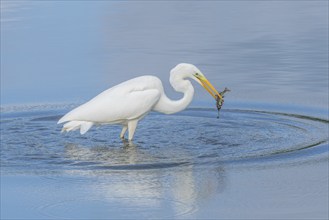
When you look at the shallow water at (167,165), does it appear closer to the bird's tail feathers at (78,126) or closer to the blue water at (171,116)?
the blue water at (171,116)

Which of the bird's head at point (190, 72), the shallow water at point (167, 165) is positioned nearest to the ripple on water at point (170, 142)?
the shallow water at point (167, 165)

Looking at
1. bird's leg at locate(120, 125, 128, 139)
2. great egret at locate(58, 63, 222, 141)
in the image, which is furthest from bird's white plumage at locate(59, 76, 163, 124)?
bird's leg at locate(120, 125, 128, 139)

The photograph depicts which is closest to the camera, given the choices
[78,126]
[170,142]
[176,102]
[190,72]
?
[170,142]

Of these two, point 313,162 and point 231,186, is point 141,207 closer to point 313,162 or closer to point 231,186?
point 231,186

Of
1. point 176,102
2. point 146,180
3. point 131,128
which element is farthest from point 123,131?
point 146,180

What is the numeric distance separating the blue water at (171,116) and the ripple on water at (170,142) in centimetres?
2

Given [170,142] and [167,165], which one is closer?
[167,165]

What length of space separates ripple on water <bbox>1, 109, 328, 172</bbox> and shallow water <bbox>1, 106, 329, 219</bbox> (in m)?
0.01

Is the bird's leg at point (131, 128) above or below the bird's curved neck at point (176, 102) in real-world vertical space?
below

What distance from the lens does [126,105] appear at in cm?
1223

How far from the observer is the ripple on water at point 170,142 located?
35.5 feet

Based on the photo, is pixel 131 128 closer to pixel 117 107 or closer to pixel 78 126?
pixel 117 107

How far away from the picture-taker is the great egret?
12.1 meters

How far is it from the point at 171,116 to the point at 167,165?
8.68 ft
